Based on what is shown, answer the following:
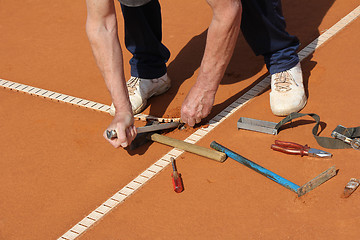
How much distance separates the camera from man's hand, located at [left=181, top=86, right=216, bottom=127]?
2830 millimetres

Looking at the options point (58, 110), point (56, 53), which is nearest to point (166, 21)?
point (56, 53)

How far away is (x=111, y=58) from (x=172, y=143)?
614mm

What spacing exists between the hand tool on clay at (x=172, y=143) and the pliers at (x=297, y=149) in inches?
12.1

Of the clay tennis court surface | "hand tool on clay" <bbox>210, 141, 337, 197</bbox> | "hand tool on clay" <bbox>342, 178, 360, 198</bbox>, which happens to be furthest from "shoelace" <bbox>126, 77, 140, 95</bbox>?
"hand tool on clay" <bbox>342, 178, 360, 198</bbox>

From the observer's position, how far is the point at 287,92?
3076 millimetres

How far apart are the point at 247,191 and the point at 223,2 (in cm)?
96

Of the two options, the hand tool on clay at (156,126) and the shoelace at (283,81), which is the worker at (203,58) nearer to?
the shoelace at (283,81)

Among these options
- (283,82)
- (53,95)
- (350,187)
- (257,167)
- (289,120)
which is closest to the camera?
(350,187)

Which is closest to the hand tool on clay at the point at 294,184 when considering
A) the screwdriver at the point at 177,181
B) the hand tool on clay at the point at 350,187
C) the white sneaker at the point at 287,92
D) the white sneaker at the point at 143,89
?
the hand tool on clay at the point at 350,187

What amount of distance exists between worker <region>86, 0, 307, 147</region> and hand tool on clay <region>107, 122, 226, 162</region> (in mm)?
144

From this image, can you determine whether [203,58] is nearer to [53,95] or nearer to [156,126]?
[156,126]

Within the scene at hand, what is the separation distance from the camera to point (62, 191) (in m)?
2.79

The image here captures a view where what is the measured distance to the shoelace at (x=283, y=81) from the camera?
312 centimetres

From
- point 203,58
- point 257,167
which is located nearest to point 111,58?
point 203,58
